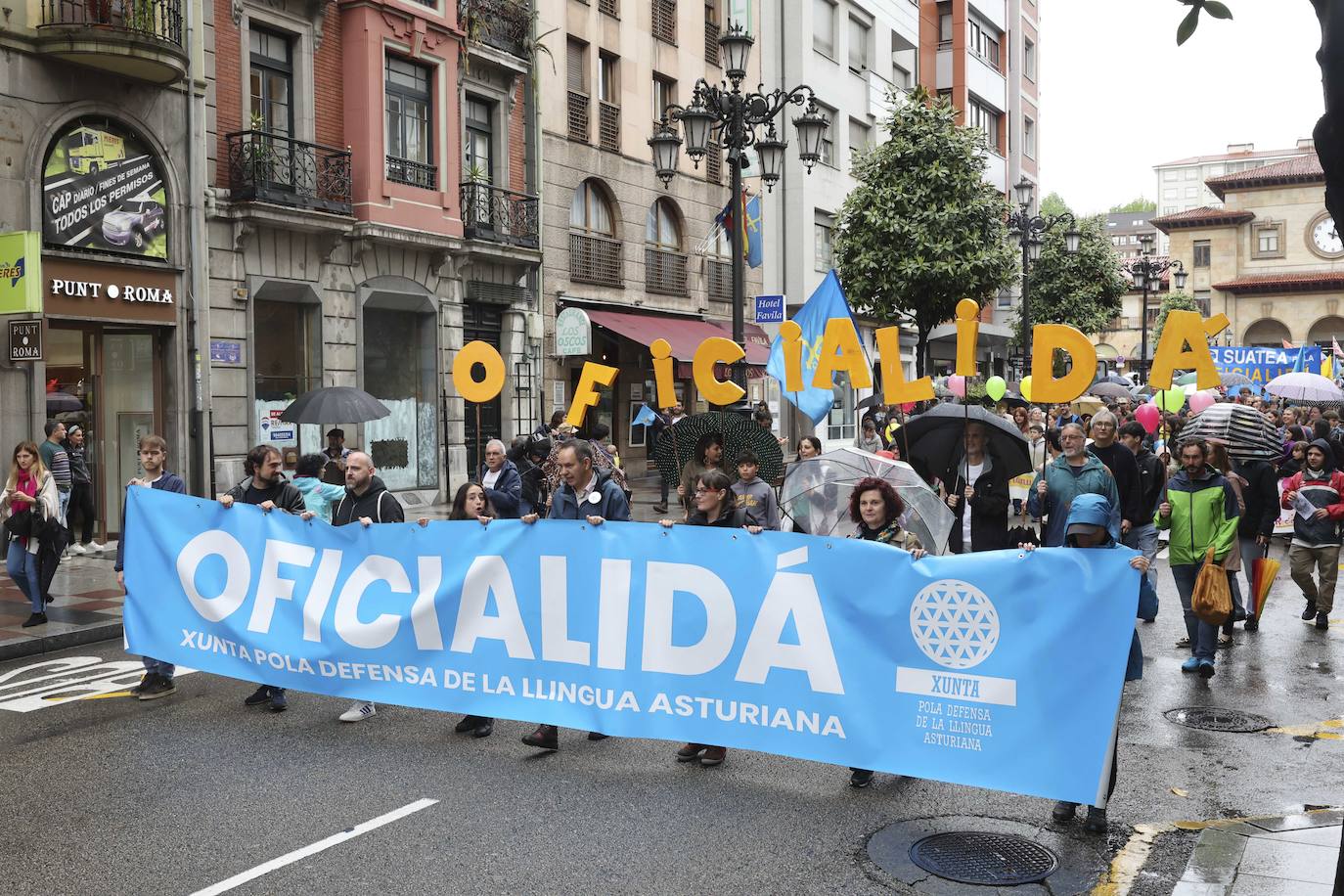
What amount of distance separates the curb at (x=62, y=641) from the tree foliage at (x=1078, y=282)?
36985 mm

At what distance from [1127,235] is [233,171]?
16858 centimetres

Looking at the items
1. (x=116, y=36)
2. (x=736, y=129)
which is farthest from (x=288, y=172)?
(x=736, y=129)

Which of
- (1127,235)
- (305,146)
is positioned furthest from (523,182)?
(1127,235)

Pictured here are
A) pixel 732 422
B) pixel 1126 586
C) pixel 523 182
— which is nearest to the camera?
pixel 1126 586

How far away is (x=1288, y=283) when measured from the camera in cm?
7844

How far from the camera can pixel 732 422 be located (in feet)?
42.1

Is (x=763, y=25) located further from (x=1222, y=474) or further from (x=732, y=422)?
(x=1222, y=474)

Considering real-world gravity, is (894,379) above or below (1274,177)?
below

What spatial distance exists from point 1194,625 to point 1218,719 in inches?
64.8

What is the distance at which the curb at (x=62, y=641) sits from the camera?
9.96 meters

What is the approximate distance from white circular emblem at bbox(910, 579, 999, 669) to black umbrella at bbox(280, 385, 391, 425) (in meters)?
10.5

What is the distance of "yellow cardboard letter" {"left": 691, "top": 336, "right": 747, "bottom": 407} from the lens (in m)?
9.90

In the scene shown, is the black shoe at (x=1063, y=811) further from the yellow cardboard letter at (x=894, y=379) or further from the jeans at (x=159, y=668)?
the jeans at (x=159, y=668)

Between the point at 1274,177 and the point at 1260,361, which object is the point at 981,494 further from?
the point at 1274,177
